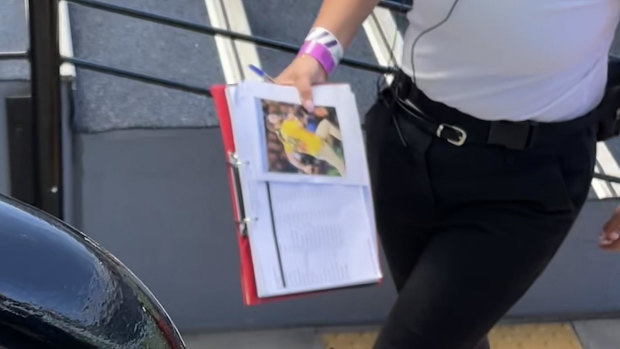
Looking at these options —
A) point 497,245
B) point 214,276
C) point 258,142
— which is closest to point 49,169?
point 214,276

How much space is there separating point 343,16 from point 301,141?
0.98ft

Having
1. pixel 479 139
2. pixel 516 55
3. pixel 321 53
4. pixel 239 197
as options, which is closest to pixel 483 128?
pixel 479 139

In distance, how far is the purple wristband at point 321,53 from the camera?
7.06 ft

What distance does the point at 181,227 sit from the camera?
11.0 ft

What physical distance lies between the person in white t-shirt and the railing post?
0.78 meters

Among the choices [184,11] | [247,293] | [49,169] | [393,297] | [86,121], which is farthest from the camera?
[184,11]

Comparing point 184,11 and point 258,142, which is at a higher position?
point 184,11

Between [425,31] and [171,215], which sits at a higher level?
[425,31]

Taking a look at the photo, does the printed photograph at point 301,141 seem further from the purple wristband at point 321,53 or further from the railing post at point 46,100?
the railing post at point 46,100

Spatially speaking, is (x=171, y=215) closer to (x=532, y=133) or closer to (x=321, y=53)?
(x=321, y=53)

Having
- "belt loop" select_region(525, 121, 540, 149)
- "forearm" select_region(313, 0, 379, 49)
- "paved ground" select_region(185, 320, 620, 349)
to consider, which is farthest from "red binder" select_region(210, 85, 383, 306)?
"paved ground" select_region(185, 320, 620, 349)

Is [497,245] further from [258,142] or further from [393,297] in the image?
[393,297]

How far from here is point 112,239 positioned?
10.9ft

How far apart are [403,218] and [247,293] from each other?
1.43ft
